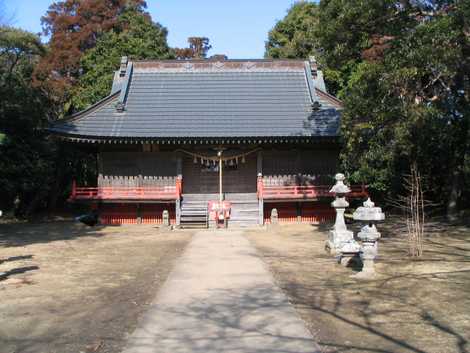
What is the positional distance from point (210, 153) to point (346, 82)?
1196 centimetres

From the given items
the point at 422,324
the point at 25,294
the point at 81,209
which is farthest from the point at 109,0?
the point at 422,324

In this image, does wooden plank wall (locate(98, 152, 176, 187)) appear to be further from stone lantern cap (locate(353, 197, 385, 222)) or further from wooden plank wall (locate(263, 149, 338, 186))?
stone lantern cap (locate(353, 197, 385, 222))

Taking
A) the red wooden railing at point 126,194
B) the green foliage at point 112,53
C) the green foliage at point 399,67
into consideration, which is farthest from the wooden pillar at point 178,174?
the green foliage at point 112,53

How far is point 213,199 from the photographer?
2077cm

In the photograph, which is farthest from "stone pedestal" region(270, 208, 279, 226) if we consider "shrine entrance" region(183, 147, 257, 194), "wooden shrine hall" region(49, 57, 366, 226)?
"shrine entrance" region(183, 147, 257, 194)

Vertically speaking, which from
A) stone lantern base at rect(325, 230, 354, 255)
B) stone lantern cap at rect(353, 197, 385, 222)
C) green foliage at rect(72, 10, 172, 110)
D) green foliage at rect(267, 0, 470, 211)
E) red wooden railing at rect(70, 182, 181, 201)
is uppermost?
green foliage at rect(72, 10, 172, 110)

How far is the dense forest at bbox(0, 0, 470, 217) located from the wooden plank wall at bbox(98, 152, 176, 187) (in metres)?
2.98

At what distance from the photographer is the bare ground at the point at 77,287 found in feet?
17.4

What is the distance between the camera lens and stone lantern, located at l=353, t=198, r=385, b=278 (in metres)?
8.58

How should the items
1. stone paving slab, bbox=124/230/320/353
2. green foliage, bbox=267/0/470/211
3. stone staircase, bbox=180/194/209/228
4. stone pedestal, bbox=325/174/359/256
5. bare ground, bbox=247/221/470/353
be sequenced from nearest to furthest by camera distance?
stone paving slab, bbox=124/230/320/353 → bare ground, bbox=247/221/470/353 → stone pedestal, bbox=325/174/359/256 → green foliage, bbox=267/0/470/211 → stone staircase, bbox=180/194/209/228

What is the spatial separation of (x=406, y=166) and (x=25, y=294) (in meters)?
17.6

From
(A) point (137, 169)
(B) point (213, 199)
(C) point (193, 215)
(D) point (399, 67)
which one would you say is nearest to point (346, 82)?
(B) point (213, 199)

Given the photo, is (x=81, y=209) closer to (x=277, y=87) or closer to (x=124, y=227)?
(x=124, y=227)

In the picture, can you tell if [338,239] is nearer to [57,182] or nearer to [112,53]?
[57,182]
